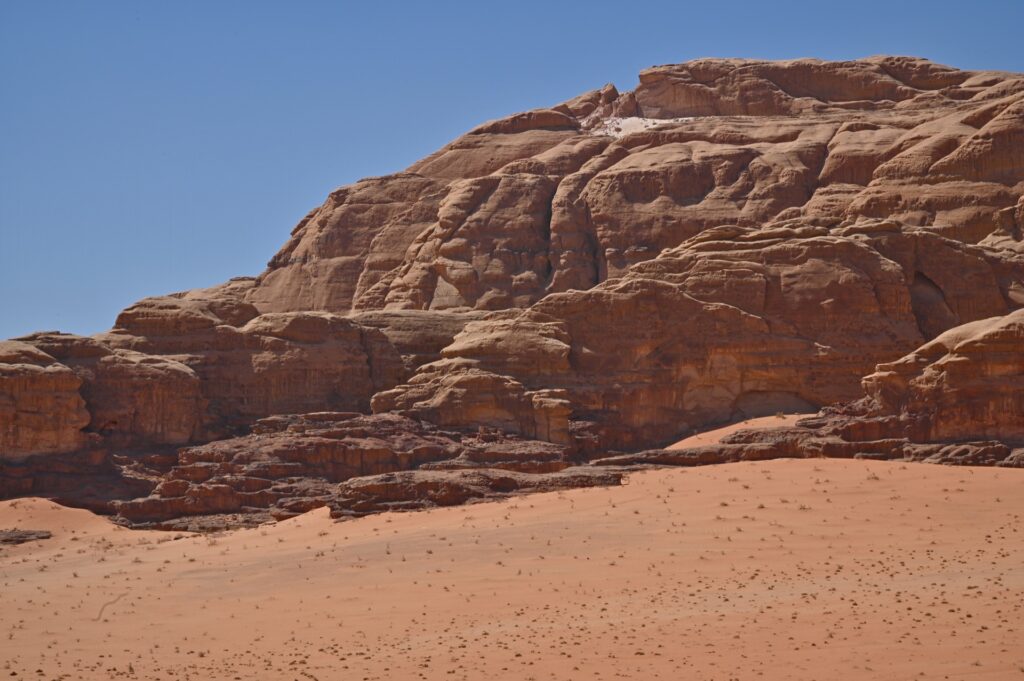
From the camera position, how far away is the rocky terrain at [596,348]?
3488 cm

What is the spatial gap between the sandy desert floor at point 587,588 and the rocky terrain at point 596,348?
240 centimetres

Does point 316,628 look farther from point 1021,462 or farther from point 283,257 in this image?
point 283,257

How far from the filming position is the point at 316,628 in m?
23.7

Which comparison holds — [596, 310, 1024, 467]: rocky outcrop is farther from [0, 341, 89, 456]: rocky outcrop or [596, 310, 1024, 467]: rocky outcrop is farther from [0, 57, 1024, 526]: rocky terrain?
[0, 341, 89, 456]: rocky outcrop

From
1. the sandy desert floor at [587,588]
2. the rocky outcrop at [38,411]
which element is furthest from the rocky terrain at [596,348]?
the sandy desert floor at [587,588]

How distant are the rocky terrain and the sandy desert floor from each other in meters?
2.40

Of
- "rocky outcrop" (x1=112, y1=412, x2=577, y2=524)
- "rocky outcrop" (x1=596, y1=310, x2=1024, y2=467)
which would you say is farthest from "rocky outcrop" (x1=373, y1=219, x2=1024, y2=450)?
"rocky outcrop" (x1=596, y1=310, x2=1024, y2=467)

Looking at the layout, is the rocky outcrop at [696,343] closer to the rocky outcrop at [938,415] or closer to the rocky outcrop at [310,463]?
the rocky outcrop at [310,463]

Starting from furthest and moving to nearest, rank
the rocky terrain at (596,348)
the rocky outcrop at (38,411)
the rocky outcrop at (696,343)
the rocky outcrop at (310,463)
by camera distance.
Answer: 1. the rocky outcrop at (696,343)
2. the rocky outcrop at (38,411)
3. the rocky outcrop at (310,463)
4. the rocky terrain at (596,348)

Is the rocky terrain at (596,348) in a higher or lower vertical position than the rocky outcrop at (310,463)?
higher

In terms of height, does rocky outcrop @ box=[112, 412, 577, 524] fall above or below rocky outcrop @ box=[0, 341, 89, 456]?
below

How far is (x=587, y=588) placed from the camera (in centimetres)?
2488

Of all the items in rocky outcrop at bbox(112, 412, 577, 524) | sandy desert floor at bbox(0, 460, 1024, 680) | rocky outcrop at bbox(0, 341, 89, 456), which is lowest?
sandy desert floor at bbox(0, 460, 1024, 680)

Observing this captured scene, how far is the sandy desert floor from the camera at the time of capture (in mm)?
20203
